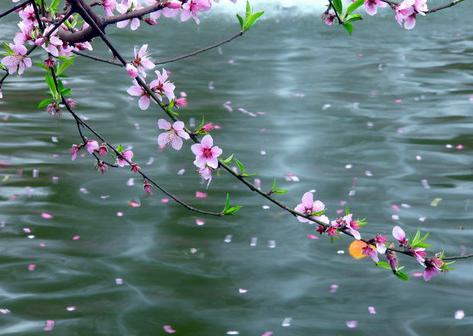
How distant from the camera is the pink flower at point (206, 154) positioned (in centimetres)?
261

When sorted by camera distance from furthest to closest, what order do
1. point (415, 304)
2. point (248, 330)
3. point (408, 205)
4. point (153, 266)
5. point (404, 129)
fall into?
point (404, 129) < point (408, 205) < point (153, 266) < point (415, 304) < point (248, 330)

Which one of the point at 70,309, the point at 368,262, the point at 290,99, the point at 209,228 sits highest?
A: the point at 290,99

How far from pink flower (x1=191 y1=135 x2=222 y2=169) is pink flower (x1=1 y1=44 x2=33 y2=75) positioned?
588 millimetres

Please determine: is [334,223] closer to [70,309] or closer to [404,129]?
[70,309]

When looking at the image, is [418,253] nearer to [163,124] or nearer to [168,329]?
[163,124]

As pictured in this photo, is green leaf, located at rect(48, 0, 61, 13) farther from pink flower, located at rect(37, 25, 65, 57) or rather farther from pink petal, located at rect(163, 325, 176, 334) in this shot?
pink petal, located at rect(163, 325, 176, 334)

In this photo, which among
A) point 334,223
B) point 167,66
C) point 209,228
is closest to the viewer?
point 334,223

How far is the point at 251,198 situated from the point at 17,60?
3.69m

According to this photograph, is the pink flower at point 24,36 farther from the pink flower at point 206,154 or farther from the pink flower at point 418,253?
the pink flower at point 418,253

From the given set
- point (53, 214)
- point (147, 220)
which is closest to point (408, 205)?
point (147, 220)

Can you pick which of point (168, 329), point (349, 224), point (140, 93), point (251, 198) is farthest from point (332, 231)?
point (251, 198)

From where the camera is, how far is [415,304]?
4.79 metres

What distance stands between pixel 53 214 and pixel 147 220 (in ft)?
2.03

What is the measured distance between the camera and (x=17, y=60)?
2.72 meters
